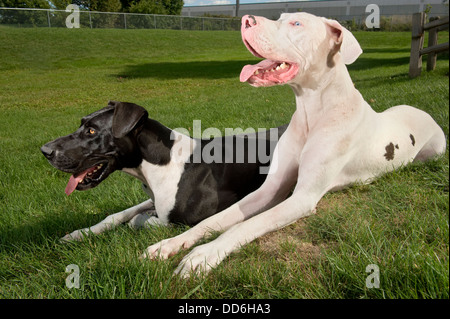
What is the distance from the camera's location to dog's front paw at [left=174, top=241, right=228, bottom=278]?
85.5 inches

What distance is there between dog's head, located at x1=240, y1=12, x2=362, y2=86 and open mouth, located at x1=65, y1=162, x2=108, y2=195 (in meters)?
1.39

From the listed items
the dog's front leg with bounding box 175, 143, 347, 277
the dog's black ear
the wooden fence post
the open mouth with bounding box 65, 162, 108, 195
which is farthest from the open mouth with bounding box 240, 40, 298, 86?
the wooden fence post

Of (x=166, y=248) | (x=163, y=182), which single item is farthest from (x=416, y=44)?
(x=166, y=248)

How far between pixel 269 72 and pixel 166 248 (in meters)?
1.34

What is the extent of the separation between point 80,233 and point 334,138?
2.14 meters

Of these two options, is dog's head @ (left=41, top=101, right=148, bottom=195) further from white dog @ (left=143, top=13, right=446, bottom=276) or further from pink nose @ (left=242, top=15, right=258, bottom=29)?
pink nose @ (left=242, top=15, right=258, bottom=29)

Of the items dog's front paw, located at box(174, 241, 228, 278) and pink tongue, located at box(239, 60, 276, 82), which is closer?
dog's front paw, located at box(174, 241, 228, 278)

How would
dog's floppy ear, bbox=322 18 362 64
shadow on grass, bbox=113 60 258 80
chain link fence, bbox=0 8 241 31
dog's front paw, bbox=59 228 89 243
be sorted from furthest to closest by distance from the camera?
chain link fence, bbox=0 8 241 31 < shadow on grass, bbox=113 60 258 80 < dog's front paw, bbox=59 228 89 243 < dog's floppy ear, bbox=322 18 362 64

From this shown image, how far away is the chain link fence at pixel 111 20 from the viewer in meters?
25.1

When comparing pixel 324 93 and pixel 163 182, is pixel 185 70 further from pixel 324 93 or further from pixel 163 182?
pixel 324 93

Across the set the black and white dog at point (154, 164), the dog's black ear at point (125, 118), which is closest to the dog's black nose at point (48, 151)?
the black and white dog at point (154, 164)

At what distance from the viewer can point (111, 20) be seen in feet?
100
